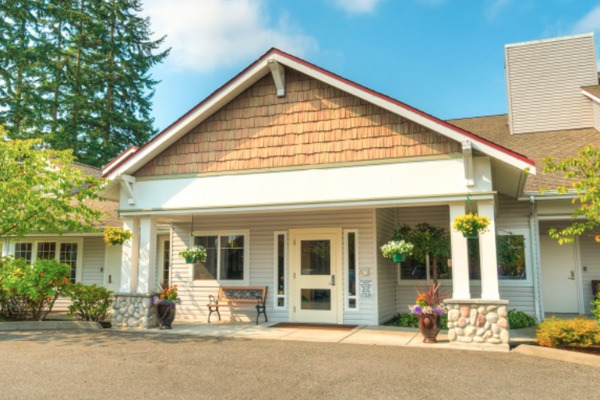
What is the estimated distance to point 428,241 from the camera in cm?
1062

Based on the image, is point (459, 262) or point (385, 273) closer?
point (459, 262)

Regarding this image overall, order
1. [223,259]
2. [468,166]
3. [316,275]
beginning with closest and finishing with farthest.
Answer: [468,166] → [316,275] → [223,259]

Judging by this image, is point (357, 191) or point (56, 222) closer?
point (357, 191)

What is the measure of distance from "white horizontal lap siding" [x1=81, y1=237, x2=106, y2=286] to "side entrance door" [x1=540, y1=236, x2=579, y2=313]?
Result: 12.9 meters

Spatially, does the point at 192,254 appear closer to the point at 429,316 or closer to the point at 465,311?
the point at 429,316

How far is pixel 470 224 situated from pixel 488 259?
2.83ft

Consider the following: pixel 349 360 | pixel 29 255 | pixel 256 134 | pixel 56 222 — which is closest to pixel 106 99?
pixel 29 255

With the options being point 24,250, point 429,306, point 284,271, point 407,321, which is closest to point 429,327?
point 429,306

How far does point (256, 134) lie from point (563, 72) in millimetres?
11258

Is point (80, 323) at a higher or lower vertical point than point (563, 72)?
lower

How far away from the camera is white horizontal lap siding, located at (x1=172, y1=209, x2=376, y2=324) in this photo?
34.9 feet

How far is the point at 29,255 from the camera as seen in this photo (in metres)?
15.6

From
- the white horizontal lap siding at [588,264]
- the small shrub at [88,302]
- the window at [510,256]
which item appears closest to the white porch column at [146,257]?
the small shrub at [88,302]

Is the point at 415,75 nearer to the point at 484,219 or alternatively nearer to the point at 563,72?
the point at 563,72
